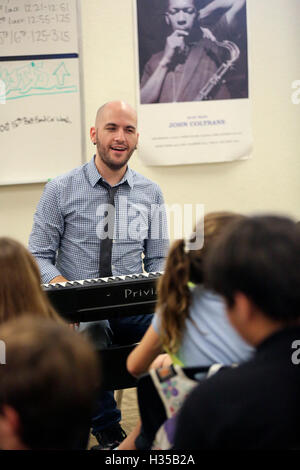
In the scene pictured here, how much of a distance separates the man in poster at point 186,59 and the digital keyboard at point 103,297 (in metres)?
1.64

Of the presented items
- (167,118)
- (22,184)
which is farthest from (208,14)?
(22,184)

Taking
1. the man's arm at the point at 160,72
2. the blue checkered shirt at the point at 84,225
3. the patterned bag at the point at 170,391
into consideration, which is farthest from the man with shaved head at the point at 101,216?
the patterned bag at the point at 170,391

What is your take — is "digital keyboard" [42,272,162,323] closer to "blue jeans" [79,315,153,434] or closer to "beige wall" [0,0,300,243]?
"blue jeans" [79,315,153,434]

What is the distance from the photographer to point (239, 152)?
11.5ft

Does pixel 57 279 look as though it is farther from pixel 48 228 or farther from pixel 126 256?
pixel 126 256

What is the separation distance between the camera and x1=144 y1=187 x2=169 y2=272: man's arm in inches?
106

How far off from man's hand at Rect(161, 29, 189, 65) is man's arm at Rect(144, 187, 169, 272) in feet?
3.65

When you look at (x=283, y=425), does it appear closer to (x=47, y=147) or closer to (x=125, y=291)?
(x=125, y=291)

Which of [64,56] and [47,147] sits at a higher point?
[64,56]

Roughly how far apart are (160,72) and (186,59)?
7.1 inches

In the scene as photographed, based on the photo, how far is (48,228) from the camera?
2.52m

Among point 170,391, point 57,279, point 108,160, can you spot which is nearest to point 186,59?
point 108,160

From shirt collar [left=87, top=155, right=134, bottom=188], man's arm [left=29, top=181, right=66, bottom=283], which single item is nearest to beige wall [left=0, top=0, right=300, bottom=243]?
shirt collar [left=87, top=155, right=134, bottom=188]
